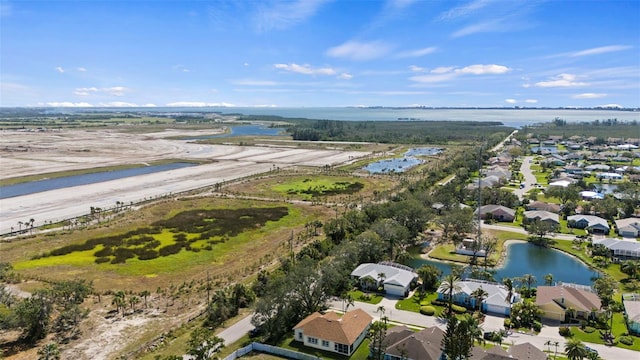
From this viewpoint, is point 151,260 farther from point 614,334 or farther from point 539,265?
point 614,334

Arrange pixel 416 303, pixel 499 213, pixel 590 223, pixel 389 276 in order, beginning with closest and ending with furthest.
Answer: pixel 416 303
pixel 389 276
pixel 590 223
pixel 499 213

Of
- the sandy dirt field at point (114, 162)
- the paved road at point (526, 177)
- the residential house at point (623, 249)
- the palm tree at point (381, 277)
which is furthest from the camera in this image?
the paved road at point (526, 177)

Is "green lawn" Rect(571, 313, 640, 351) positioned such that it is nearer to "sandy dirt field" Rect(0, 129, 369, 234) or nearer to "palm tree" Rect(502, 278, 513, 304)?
"palm tree" Rect(502, 278, 513, 304)

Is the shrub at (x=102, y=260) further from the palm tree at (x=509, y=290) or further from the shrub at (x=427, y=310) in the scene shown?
the palm tree at (x=509, y=290)

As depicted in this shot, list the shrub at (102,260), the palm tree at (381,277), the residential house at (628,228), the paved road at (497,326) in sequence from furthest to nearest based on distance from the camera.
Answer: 1. the residential house at (628,228)
2. the shrub at (102,260)
3. the palm tree at (381,277)
4. the paved road at (497,326)

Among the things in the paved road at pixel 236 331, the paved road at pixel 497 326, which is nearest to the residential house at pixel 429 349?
the paved road at pixel 497 326

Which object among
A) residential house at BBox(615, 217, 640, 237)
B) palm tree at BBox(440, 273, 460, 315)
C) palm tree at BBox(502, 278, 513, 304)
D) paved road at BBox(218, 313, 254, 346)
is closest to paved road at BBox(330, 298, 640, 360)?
palm tree at BBox(502, 278, 513, 304)

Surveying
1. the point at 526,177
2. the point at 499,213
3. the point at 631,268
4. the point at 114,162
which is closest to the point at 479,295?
the point at 631,268
